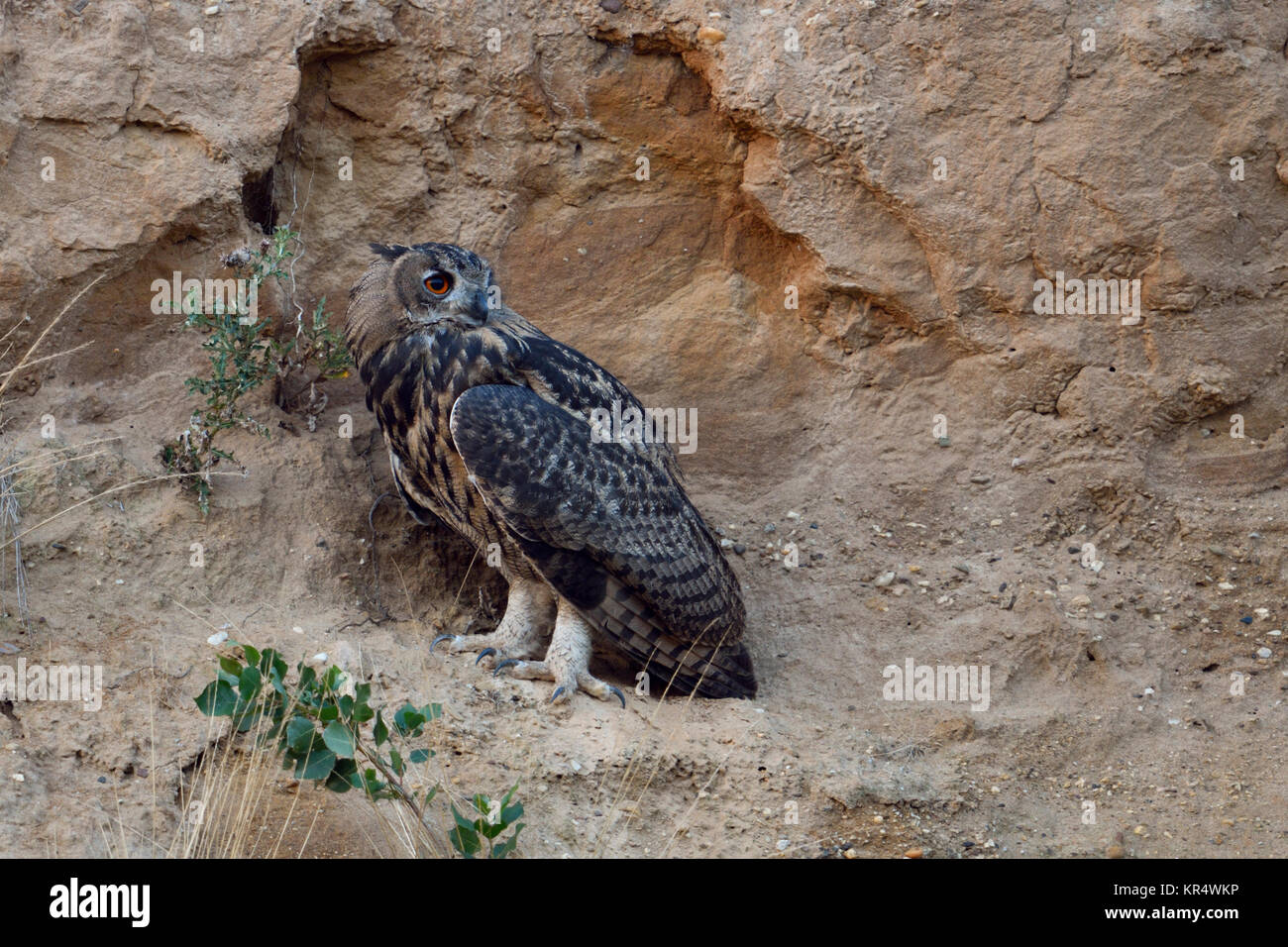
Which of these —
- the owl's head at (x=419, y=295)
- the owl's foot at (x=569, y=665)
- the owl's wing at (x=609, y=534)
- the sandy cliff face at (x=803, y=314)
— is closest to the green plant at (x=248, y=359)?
the sandy cliff face at (x=803, y=314)

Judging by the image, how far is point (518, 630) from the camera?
5.42m

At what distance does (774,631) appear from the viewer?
232 inches

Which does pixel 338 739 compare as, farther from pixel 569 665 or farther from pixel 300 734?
pixel 569 665

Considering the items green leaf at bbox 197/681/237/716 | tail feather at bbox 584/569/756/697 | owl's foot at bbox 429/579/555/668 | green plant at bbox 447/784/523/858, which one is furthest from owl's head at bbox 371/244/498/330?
green plant at bbox 447/784/523/858

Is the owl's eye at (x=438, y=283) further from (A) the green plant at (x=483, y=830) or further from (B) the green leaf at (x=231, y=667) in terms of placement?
(A) the green plant at (x=483, y=830)

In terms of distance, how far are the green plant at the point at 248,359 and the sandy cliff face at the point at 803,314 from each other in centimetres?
13

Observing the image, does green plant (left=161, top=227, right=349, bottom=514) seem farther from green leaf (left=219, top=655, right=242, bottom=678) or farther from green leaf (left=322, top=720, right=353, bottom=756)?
green leaf (left=322, top=720, right=353, bottom=756)

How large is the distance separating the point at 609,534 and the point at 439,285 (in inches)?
49.4

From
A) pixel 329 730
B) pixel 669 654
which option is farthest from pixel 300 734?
pixel 669 654

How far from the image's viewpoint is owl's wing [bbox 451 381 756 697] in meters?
4.95

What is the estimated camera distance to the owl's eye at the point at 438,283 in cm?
525

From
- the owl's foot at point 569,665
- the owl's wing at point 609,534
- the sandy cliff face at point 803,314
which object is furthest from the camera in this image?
the sandy cliff face at point 803,314

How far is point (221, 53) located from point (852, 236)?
3.06 m

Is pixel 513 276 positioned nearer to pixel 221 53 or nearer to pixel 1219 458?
pixel 221 53
